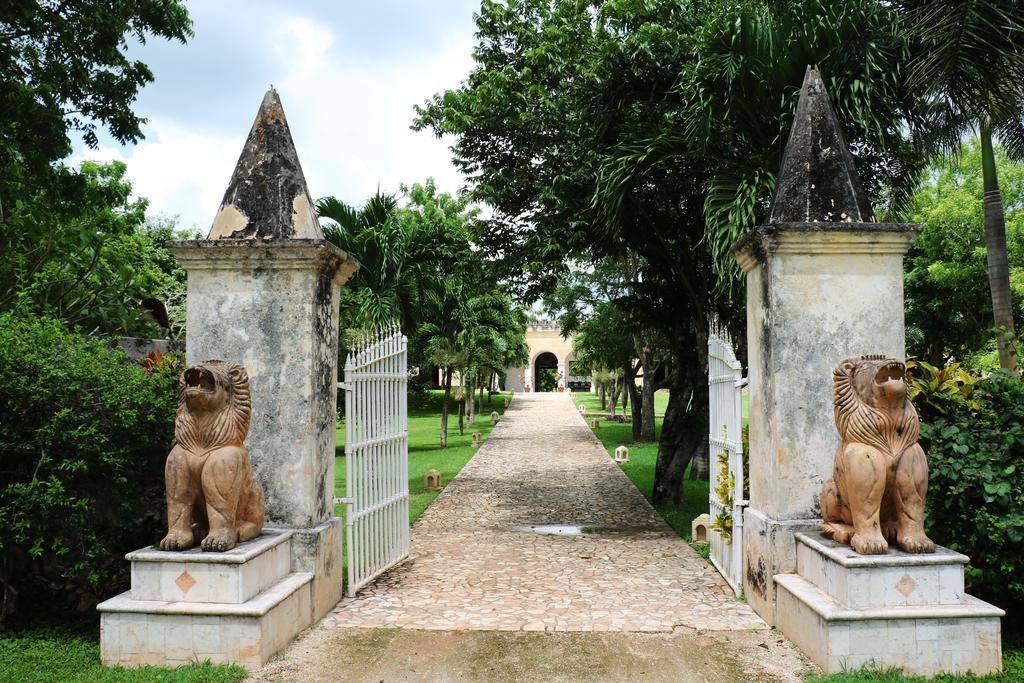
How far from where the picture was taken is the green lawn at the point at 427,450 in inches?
464

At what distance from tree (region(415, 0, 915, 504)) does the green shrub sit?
2437mm

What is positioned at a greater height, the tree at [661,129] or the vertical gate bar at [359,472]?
the tree at [661,129]

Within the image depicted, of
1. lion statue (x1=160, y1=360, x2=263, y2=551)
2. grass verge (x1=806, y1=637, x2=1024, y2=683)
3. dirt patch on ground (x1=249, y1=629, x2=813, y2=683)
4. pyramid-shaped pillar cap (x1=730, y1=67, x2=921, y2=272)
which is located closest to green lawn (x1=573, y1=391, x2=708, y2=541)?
dirt patch on ground (x1=249, y1=629, x2=813, y2=683)

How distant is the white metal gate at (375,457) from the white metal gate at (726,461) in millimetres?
2877

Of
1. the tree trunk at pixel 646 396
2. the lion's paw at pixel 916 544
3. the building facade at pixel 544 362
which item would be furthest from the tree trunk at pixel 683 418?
the building facade at pixel 544 362

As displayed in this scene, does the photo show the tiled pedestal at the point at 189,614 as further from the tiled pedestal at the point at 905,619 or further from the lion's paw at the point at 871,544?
the lion's paw at the point at 871,544

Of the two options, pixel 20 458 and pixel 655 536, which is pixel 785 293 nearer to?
pixel 655 536

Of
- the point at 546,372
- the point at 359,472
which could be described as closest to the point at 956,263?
the point at 359,472

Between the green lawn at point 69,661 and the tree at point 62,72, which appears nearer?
the green lawn at point 69,661

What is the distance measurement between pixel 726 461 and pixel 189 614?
4391mm

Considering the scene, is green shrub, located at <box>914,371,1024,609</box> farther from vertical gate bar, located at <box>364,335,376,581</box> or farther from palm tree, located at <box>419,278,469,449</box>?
palm tree, located at <box>419,278,469,449</box>

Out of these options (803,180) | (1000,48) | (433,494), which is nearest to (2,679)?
(803,180)

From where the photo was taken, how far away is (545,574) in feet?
21.4

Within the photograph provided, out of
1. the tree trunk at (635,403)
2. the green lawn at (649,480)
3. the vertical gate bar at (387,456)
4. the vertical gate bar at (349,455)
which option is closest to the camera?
the vertical gate bar at (349,455)
